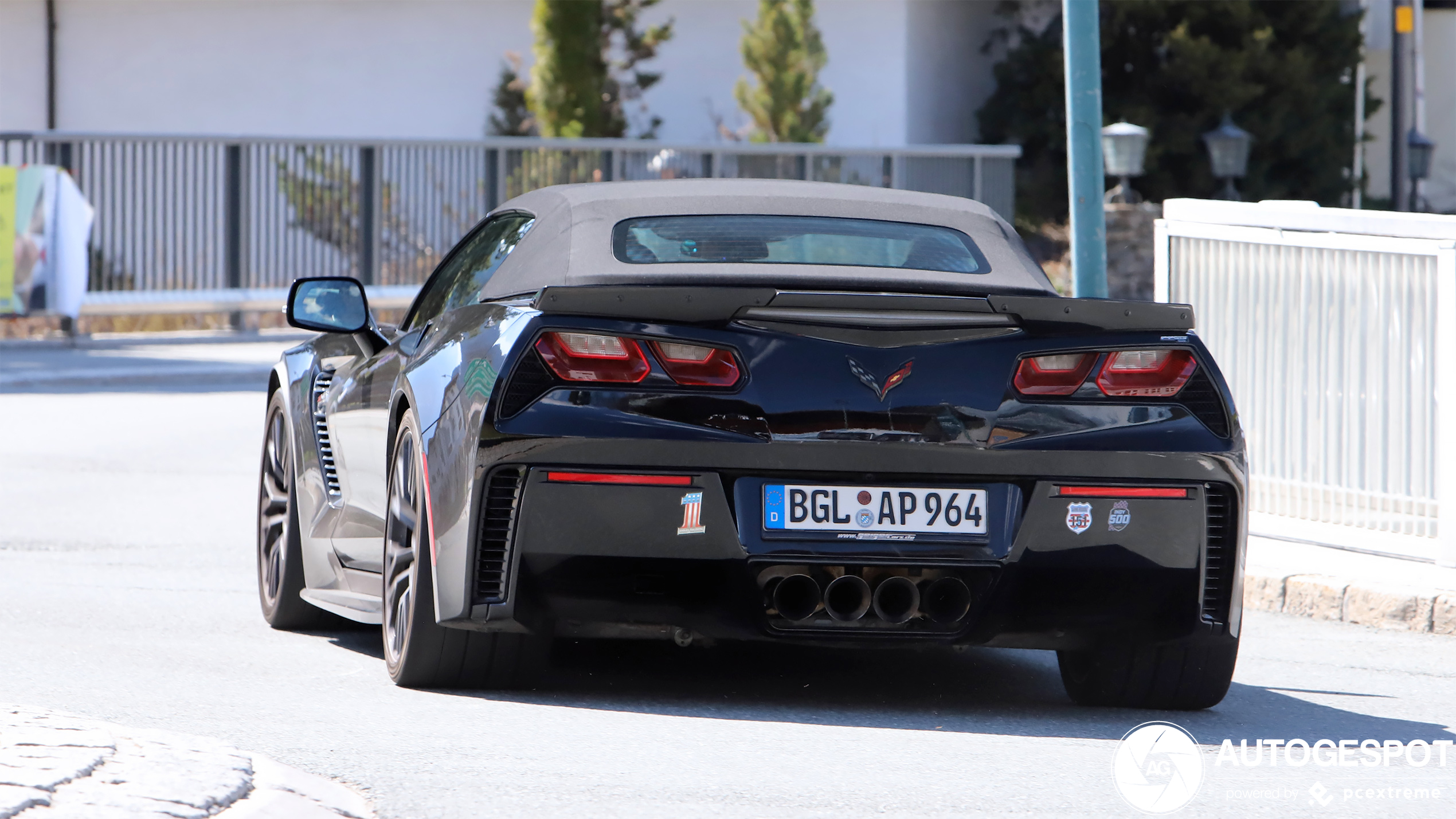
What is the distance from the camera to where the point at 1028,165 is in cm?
3525

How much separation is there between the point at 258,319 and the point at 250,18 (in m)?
11.7

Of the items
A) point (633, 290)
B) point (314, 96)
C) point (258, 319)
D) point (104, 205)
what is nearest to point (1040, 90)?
point (314, 96)

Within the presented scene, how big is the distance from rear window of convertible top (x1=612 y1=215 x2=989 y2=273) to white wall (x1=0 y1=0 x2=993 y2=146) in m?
27.8

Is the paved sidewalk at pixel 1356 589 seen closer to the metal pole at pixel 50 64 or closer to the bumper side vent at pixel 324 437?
the bumper side vent at pixel 324 437

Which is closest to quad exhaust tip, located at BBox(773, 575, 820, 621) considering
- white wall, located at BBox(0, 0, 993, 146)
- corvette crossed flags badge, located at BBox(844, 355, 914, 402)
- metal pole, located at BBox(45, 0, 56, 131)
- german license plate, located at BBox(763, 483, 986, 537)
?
german license plate, located at BBox(763, 483, 986, 537)

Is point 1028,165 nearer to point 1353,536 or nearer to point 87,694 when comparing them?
point 1353,536

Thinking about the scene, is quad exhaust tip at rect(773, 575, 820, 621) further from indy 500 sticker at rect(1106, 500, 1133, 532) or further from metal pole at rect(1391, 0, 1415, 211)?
metal pole at rect(1391, 0, 1415, 211)

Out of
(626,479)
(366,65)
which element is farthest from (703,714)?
(366,65)

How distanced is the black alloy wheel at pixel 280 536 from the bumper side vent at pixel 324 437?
207mm

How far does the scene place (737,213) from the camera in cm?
573

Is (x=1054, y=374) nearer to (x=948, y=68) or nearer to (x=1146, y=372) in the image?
(x=1146, y=372)

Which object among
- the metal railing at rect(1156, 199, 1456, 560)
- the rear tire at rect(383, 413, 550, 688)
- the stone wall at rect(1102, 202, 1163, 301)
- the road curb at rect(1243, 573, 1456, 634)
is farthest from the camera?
the stone wall at rect(1102, 202, 1163, 301)

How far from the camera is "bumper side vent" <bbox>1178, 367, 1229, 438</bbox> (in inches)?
197

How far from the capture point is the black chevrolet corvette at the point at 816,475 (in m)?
4.77
